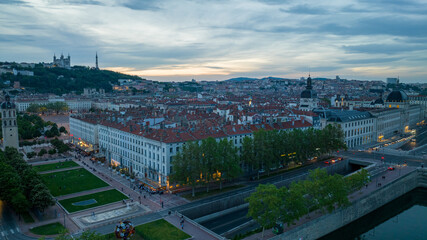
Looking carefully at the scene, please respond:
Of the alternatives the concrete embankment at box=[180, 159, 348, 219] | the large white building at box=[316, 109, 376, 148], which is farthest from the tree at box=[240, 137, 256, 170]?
the large white building at box=[316, 109, 376, 148]

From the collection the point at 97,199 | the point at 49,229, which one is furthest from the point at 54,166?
the point at 49,229

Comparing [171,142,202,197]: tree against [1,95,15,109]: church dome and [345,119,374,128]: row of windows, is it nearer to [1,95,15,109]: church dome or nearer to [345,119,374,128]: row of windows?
[1,95,15,109]: church dome

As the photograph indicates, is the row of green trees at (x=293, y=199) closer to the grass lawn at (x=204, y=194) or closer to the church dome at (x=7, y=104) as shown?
the grass lawn at (x=204, y=194)

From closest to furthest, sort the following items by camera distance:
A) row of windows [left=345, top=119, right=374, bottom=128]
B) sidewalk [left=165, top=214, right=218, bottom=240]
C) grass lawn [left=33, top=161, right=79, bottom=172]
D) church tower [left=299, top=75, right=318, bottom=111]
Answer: sidewalk [left=165, top=214, right=218, bottom=240] → grass lawn [left=33, top=161, right=79, bottom=172] → row of windows [left=345, top=119, right=374, bottom=128] → church tower [left=299, top=75, right=318, bottom=111]

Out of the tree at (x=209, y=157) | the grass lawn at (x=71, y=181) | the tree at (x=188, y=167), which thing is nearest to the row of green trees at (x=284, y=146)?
the tree at (x=209, y=157)

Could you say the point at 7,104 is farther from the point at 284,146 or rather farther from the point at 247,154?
the point at 284,146

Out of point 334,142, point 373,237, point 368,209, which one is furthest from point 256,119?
point 373,237
